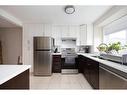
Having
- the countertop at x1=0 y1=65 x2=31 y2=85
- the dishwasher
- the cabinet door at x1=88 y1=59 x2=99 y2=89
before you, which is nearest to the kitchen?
the cabinet door at x1=88 y1=59 x2=99 y2=89

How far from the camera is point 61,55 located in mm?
6844

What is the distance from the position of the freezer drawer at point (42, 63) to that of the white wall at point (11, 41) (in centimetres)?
215

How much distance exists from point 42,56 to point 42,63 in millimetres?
281

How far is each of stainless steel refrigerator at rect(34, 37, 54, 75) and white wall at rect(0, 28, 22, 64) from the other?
211 cm

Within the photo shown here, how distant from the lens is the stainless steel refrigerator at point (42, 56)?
626cm

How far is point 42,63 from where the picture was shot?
6.28 metres

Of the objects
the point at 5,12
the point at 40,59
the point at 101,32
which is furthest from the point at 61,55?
the point at 5,12

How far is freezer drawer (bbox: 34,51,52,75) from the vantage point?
6258 millimetres

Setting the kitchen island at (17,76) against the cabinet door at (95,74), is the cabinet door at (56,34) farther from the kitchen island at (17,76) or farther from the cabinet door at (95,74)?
the kitchen island at (17,76)

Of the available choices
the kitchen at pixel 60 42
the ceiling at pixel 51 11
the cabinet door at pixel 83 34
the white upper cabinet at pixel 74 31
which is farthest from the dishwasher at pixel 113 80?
the white upper cabinet at pixel 74 31

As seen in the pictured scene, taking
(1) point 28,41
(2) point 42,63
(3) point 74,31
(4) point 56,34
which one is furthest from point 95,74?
(1) point 28,41

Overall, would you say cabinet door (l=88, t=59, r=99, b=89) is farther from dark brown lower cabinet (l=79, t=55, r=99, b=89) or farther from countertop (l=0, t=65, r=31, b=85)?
countertop (l=0, t=65, r=31, b=85)
